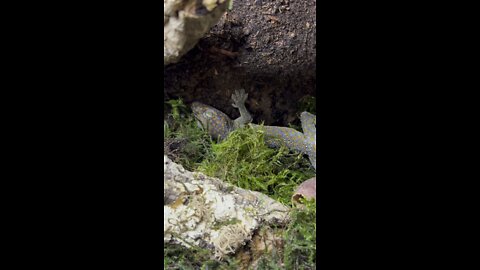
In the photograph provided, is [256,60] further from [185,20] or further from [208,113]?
[185,20]

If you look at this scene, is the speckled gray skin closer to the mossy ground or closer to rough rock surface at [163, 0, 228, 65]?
the mossy ground

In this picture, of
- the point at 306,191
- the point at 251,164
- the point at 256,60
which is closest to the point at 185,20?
the point at 256,60

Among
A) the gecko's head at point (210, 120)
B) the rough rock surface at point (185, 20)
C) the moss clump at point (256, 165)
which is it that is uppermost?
the rough rock surface at point (185, 20)

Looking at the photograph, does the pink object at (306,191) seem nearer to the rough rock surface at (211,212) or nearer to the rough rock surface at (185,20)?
the rough rock surface at (211,212)

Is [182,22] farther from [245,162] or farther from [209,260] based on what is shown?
[209,260]

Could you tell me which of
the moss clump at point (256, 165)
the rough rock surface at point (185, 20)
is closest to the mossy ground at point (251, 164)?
the moss clump at point (256, 165)

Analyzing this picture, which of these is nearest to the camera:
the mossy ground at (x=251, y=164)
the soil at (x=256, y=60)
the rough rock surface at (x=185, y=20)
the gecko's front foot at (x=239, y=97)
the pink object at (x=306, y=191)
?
the rough rock surface at (x=185, y=20)
